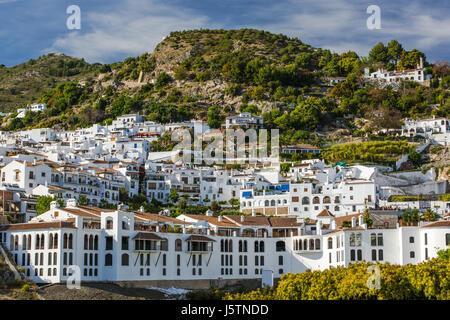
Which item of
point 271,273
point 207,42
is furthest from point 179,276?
point 207,42

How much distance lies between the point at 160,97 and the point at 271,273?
3363 inches

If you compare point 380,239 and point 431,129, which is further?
point 431,129

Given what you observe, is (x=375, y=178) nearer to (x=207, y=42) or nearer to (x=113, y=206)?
(x=113, y=206)

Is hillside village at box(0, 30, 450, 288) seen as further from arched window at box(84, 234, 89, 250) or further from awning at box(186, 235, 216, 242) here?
awning at box(186, 235, 216, 242)

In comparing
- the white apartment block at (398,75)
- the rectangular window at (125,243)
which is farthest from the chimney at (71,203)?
the white apartment block at (398,75)

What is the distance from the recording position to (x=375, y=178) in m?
91.8

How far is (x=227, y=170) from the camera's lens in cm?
10225

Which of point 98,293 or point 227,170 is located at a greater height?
point 227,170

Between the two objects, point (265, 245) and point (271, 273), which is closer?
point (271, 273)

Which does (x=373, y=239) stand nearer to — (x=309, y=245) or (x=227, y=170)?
(x=309, y=245)

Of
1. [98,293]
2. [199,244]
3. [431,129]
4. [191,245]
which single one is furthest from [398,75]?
[98,293]

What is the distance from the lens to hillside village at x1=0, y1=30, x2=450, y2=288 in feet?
209

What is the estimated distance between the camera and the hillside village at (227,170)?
63625mm

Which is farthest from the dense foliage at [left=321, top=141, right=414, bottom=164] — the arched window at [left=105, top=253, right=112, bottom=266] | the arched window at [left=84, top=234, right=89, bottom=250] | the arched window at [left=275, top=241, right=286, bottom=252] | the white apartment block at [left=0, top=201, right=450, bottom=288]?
the arched window at [left=84, top=234, right=89, bottom=250]
